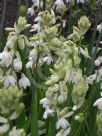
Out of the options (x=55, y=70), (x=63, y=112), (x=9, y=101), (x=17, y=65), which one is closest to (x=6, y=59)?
(x=17, y=65)

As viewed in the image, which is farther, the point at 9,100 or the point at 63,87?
the point at 63,87

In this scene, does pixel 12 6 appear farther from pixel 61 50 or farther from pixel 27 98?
pixel 61 50

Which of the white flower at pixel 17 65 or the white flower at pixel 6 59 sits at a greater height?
the white flower at pixel 6 59

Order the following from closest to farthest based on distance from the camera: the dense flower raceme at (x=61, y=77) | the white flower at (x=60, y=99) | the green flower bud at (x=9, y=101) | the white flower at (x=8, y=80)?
the green flower bud at (x=9, y=101) < the dense flower raceme at (x=61, y=77) < the white flower at (x=60, y=99) < the white flower at (x=8, y=80)

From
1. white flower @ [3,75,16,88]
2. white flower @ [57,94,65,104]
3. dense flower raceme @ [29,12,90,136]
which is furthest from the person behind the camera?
white flower @ [3,75,16,88]

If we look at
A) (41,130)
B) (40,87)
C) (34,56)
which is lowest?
(41,130)

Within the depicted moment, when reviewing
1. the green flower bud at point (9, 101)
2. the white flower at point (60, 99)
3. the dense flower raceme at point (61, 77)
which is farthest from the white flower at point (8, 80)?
the green flower bud at point (9, 101)

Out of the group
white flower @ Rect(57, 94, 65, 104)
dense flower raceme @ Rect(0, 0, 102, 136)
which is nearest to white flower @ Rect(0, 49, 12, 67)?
dense flower raceme @ Rect(0, 0, 102, 136)

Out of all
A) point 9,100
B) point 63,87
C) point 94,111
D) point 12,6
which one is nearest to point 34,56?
point 63,87

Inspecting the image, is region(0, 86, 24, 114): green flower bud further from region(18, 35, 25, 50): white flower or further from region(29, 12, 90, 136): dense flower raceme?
region(18, 35, 25, 50): white flower

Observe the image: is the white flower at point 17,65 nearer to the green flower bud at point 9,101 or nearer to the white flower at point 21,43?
the white flower at point 21,43

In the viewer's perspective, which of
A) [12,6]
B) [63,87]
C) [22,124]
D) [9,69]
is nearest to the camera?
[63,87]
